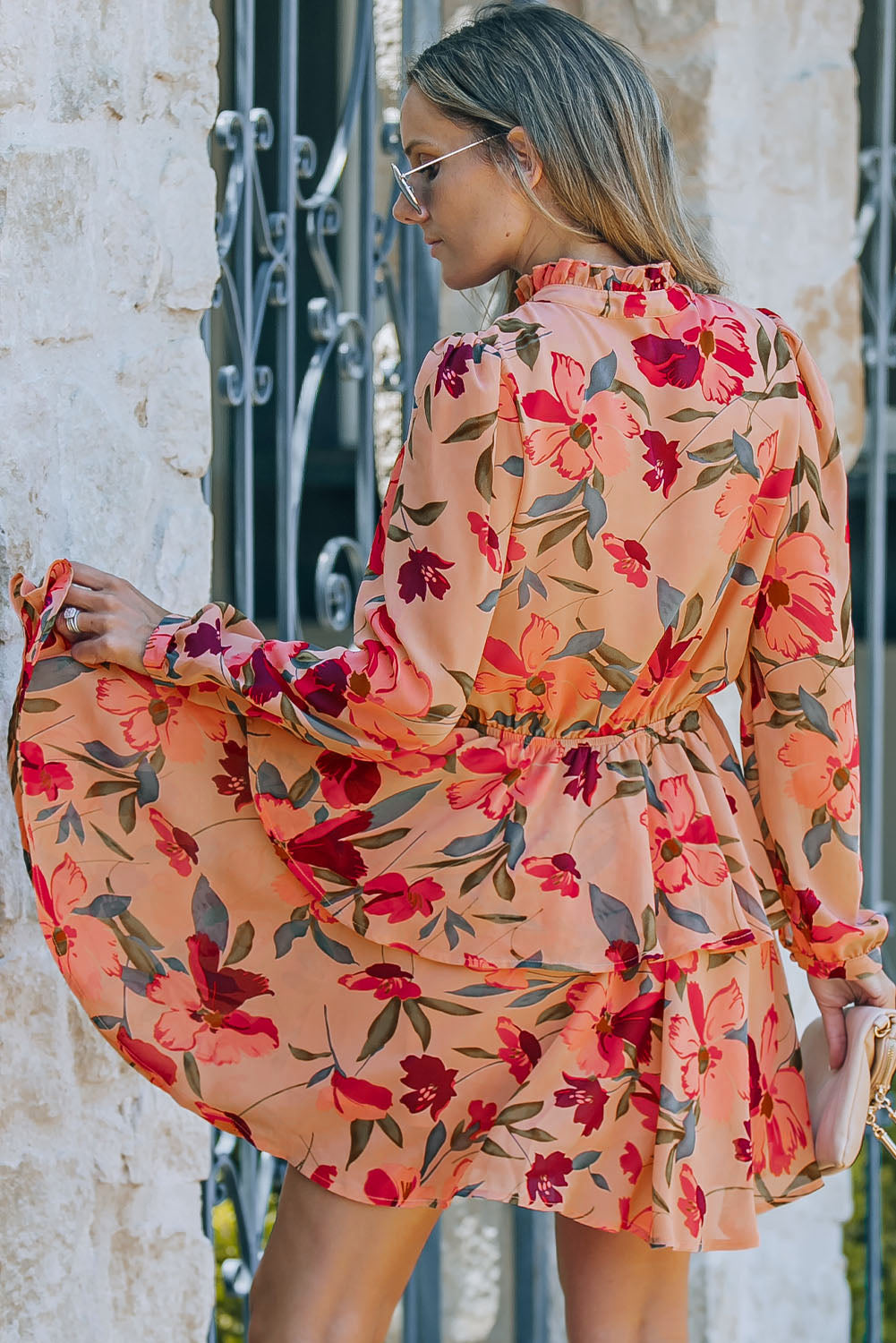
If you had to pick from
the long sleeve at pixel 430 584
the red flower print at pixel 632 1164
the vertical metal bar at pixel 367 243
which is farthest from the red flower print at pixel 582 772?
the vertical metal bar at pixel 367 243

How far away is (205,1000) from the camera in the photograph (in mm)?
1848

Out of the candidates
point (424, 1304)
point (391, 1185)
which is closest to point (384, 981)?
point (391, 1185)

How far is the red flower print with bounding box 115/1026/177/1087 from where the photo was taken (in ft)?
5.98

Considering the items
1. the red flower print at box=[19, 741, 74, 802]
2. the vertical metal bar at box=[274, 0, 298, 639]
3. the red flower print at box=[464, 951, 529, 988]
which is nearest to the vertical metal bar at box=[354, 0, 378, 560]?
the vertical metal bar at box=[274, 0, 298, 639]

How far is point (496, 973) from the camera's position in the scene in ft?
5.74

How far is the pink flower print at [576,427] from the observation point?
1.64 m

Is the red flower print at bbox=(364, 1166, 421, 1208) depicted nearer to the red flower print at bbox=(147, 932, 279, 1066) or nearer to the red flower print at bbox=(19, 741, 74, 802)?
the red flower print at bbox=(147, 932, 279, 1066)

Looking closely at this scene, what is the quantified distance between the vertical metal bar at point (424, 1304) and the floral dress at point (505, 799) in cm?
136

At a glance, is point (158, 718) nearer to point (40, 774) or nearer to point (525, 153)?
point (40, 774)

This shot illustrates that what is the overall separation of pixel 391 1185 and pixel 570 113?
1.16 metres

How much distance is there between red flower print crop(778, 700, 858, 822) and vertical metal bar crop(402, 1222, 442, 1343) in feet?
5.06

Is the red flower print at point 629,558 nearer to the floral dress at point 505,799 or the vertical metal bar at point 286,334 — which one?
the floral dress at point 505,799

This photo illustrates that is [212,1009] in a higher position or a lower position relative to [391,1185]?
higher

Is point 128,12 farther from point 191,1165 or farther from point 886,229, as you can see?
point 886,229
